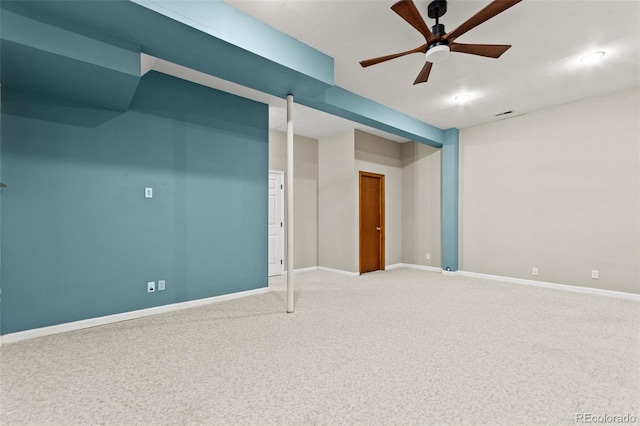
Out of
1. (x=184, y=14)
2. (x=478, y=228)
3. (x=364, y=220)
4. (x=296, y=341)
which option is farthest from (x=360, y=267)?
(x=184, y=14)

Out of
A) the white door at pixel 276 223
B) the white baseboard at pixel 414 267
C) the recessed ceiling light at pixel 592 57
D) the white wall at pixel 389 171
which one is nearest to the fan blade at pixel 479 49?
the recessed ceiling light at pixel 592 57

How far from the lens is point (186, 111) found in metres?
3.93

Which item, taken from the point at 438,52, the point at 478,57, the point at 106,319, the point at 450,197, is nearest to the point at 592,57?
the point at 478,57

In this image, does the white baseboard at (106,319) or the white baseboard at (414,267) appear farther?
the white baseboard at (414,267)

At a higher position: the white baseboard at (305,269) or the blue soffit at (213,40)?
the blue soffit at (213,40)

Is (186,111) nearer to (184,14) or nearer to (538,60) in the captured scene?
(184,14)

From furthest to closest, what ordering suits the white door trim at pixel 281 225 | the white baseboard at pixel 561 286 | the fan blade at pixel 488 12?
the white door trim at pixel 281 225, the white baseboard at pixel 561 286, the fan blade at pixel 488 12

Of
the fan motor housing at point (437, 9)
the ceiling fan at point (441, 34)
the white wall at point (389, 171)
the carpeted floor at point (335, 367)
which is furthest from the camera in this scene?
the white wall at point (389, 171)

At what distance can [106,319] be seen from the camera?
130 inches

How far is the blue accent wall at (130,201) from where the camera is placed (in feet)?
9.61

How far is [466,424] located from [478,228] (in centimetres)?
482

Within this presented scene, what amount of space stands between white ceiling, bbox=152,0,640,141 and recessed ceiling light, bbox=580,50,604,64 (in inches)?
2.1

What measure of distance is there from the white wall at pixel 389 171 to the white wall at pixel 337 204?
35cm

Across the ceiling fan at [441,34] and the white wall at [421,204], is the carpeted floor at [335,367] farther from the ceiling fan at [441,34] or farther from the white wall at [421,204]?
the white wall at [421,204]
